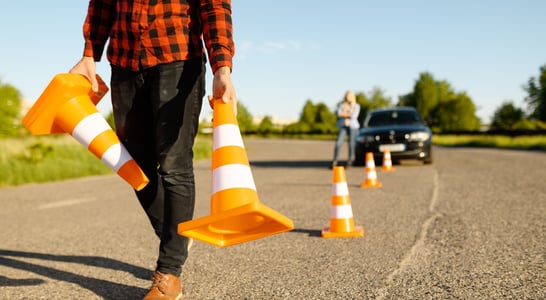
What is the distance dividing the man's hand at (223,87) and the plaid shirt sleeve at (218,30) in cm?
6

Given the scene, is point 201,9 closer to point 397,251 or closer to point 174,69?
point 174,69

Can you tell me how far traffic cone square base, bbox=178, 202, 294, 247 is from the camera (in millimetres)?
2131

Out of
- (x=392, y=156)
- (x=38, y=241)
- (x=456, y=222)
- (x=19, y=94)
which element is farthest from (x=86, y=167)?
(x=19, y=94)

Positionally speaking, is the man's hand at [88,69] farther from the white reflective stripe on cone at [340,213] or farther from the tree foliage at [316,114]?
the tree foliage at [316,114]

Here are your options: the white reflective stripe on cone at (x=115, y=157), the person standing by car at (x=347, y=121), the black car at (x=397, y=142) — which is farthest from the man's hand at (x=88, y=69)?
the black car at (x=397, y=142)

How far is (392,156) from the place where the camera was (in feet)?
41.2

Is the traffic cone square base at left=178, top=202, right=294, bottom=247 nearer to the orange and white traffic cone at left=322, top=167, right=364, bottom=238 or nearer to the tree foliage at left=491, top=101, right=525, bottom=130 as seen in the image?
the orange and white traffic cone at left=322, top=167, right=364, bottom=238

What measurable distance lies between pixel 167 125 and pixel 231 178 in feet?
1.99

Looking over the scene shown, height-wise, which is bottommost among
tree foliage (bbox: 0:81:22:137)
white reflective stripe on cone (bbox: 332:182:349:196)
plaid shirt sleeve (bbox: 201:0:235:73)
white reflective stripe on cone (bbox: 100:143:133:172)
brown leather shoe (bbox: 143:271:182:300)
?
brown leather shoe (bbox: 143:271:182:300)

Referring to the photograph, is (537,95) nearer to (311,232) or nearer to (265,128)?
(265,128)

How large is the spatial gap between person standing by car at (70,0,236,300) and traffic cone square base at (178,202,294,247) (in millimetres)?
547

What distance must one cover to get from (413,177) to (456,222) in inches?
196

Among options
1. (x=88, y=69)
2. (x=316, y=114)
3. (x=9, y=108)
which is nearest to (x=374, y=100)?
(x=316, y=114)

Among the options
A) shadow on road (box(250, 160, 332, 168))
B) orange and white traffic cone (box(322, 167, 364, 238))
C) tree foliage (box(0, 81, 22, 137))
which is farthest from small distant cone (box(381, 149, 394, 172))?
tree foliage (box(0, 81, 22, 137))
